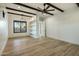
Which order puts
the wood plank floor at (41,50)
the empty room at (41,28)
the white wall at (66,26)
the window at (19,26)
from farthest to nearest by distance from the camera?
the window at (19,26)
the white wall at (66,26)
the empty room at (41,28)
the wood plank floor at (41,50)

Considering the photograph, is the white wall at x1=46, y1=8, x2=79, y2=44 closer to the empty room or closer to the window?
the empty room

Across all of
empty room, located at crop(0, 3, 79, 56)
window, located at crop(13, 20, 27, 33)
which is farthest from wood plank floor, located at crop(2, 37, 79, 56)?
window, located at crop(13, 20, 27, 33)

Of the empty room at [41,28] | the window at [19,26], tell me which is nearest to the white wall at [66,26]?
the empty room at [41,28]

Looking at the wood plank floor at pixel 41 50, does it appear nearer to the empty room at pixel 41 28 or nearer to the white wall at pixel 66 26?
the empty room at pixel 41 28

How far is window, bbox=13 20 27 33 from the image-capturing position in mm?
9084

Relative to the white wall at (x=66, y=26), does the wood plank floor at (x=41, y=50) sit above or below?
below

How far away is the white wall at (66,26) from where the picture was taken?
5.67 m

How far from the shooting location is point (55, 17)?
7.80m

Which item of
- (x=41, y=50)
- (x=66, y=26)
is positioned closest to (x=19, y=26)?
(x=66, y=26)

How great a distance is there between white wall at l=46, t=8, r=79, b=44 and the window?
3.37 metres

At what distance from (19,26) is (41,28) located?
8.74ft

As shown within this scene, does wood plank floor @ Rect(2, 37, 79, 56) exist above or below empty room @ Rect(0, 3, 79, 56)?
below

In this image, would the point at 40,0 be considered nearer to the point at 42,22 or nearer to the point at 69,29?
the point at 69,29

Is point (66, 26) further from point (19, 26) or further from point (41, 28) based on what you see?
point (19, 26)
